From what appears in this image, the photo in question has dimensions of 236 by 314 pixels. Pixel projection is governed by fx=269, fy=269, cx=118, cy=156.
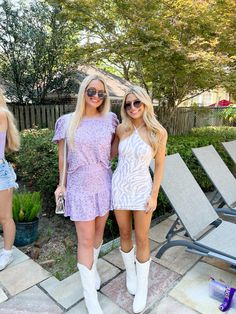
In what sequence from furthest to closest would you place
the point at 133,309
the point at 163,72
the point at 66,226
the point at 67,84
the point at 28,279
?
1. the point at 67,84
2. the point at 163,72
3. the point at 66,226
4. the point at 28,279
5. the point at 133,309

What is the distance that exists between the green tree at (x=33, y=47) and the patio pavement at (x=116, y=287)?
6259 millimetres

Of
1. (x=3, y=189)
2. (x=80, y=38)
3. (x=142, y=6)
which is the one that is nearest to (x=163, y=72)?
(x=142, y=6)

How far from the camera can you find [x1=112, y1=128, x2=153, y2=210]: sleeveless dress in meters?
2.05

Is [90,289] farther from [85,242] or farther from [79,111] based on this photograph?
[79,111]

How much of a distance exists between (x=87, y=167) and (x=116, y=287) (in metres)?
1.18

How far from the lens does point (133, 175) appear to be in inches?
81.8

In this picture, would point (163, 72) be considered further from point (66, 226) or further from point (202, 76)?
point (66, 226)

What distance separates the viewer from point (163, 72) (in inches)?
253

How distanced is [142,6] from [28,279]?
578 cm

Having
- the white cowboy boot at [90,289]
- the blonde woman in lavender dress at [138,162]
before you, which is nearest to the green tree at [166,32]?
the blonde woman in lavender dress at [138,162]

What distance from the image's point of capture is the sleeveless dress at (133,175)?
2.05m

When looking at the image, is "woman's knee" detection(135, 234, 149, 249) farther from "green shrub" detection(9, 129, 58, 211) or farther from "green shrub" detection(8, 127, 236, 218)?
"green shrub" detection(9, 129, 58, 211)

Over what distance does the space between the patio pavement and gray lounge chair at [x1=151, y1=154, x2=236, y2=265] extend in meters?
0.26

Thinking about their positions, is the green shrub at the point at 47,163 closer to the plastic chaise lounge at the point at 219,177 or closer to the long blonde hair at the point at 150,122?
the plastic chaise lounge at the point at 219,177
